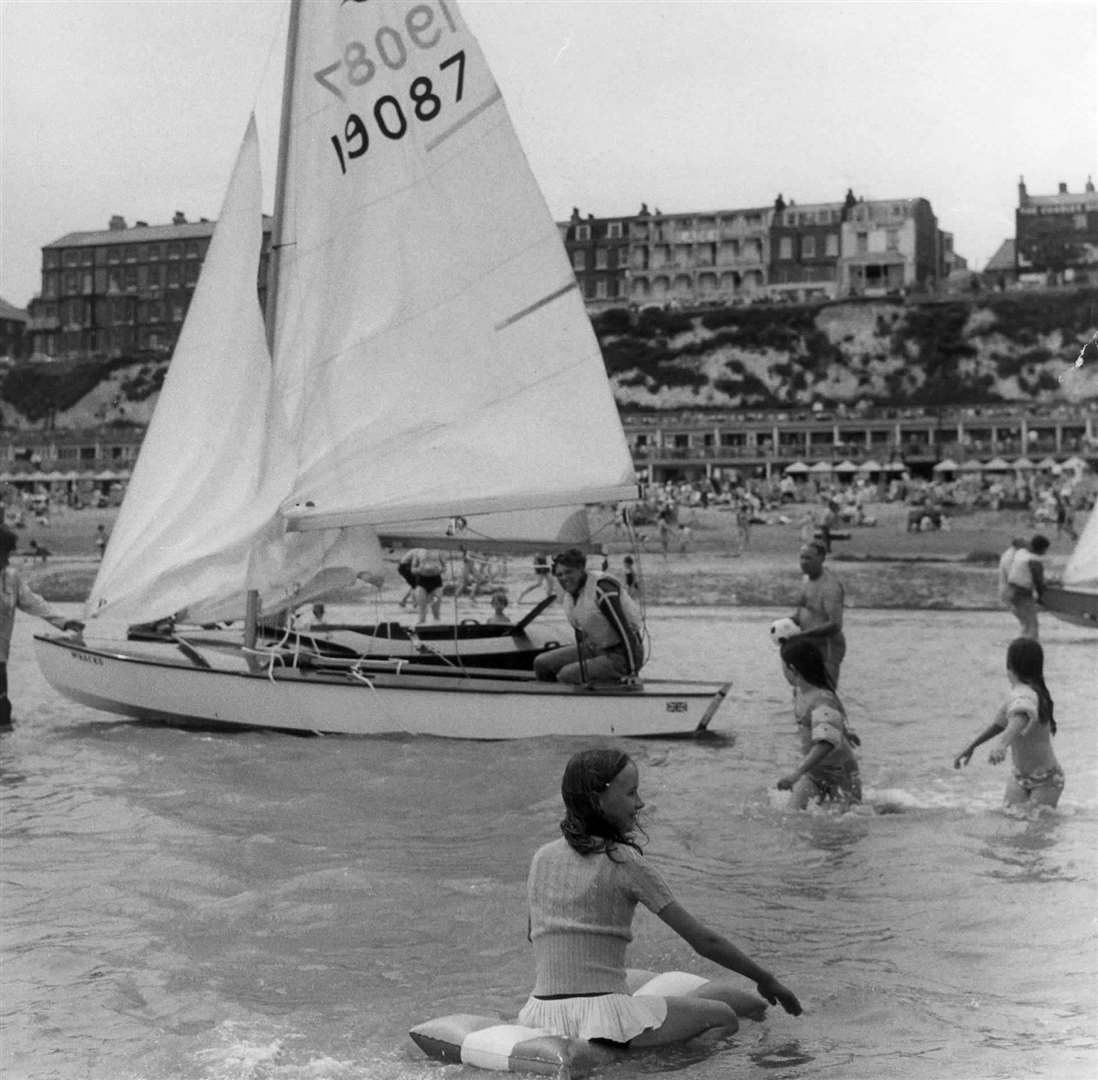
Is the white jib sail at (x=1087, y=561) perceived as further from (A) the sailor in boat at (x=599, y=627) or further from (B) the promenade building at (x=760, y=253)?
(B) the promenade building at (x=760, y=253)

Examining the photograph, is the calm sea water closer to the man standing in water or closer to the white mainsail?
the man standing in water

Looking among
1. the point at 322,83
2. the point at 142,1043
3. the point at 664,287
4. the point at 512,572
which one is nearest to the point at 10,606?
the point at 322,83

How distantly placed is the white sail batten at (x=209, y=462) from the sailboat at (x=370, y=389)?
2cm

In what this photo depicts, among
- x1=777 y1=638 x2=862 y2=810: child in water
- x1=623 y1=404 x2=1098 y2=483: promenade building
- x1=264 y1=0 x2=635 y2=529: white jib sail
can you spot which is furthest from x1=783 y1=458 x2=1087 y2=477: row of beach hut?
x1=777 y1=638 x2=862 y2=810: child in water

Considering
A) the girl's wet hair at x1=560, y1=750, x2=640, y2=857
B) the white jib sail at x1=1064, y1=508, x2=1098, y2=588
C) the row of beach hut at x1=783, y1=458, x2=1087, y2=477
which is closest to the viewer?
the girl's wet hair at x1=560, y1=750, x2=640, y2=857

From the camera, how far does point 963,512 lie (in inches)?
2185

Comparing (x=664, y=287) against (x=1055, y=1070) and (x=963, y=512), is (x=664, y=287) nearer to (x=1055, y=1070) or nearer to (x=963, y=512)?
(x=963, y=512)

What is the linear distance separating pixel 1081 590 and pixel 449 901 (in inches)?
595

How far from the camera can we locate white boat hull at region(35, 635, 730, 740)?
12.5m

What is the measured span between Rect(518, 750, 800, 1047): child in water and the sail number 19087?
931cm

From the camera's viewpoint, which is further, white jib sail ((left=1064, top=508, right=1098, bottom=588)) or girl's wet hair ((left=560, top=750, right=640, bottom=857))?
white jib sail ((left=1064, top=508, right=1098, bottom=588))

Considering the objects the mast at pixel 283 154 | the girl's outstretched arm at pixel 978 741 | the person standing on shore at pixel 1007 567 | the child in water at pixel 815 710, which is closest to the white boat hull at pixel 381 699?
the mast at pixel 283 154

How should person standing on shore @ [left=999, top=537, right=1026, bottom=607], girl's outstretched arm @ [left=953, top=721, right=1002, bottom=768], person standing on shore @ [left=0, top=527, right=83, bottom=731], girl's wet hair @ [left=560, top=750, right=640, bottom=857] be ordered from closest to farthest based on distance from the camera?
girl's wet hair @ [left=560, top=750, right=640, bottom=857] → girl's outstretched arm @ [left=953, top=721, right=1002, bottom=768] → person standing on shore @ [left=0, top=527, right=83, bottom=731] → person standing on shore @ [left=999, top=537, right=1026, bottom=607]

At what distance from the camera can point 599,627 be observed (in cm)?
1276
